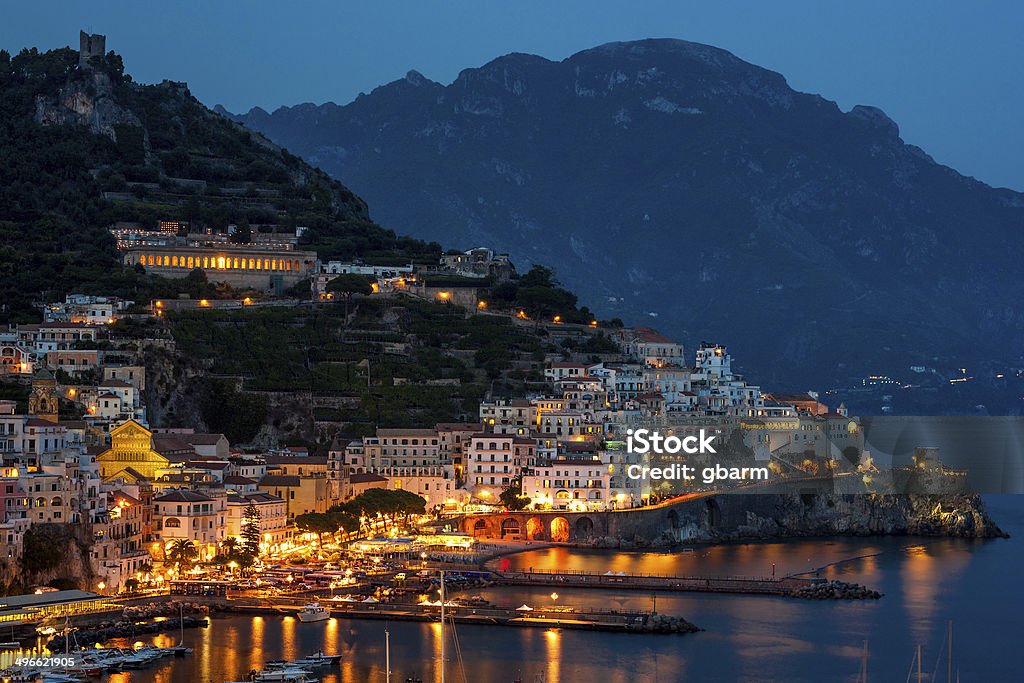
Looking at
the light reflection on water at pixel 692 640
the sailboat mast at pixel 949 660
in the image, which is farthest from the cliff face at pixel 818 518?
the sailboat mast at pixel 949 660

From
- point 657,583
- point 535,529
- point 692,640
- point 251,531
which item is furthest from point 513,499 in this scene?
point 692,640

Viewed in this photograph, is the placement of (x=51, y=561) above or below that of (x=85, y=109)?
below

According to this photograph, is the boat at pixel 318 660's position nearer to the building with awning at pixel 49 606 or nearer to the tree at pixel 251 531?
the building with awning at pixel 49 606

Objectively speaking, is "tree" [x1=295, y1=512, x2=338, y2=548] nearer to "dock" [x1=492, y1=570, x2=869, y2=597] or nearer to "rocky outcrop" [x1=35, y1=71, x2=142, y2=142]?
"dock" [x1=492, y1=570, x2=869, y2=597]

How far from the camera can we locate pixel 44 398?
59.9m

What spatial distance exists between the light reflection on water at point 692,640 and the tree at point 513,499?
475 centimetres

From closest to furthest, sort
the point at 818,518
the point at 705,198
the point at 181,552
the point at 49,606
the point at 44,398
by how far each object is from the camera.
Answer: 1. the point at 49,606
2. the point at 181,552
3. the point at 44,398
4. the point at 818,518
5. the point at 705,198

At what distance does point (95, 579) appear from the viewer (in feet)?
159

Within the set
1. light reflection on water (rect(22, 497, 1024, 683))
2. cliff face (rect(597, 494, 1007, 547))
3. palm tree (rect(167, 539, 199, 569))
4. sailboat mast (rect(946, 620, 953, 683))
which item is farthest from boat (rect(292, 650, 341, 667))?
cliff face (rect(597, 494, 1007, 547))

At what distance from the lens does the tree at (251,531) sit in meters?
53.6

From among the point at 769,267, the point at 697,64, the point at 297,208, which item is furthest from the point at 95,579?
the point at 697,64

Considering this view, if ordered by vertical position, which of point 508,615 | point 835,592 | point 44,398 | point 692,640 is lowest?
point 692,640

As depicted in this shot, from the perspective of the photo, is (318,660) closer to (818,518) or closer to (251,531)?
(251,531)

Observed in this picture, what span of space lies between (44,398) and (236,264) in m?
19.6
